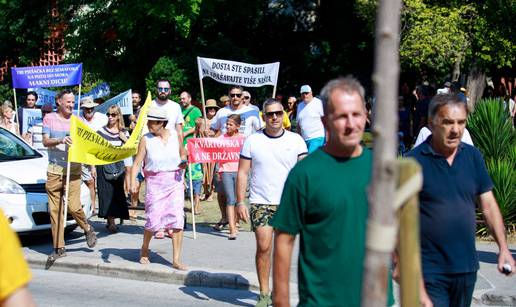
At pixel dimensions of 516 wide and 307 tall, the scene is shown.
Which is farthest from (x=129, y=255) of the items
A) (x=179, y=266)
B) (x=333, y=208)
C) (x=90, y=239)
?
(x=333, y=208)

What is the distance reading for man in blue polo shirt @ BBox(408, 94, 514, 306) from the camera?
5.22 meters

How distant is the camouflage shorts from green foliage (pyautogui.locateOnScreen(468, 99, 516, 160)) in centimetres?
517

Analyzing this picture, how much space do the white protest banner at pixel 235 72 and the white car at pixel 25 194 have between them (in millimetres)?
2640

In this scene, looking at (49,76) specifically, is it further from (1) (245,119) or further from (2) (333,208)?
(2) (333,208)

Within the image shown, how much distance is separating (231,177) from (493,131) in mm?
3621

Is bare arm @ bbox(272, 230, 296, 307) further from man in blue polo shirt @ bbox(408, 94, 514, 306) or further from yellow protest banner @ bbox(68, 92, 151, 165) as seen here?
yellow protest banner @ bbox(68, 92, 151, 165)

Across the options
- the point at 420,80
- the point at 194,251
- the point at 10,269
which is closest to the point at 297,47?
the point at 420,80

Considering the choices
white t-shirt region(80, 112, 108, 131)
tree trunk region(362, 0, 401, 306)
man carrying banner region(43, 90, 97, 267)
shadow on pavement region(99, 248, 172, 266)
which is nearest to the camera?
tree trunk region(362, 0, 401, 306)

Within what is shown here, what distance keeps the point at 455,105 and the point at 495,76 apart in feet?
94.4

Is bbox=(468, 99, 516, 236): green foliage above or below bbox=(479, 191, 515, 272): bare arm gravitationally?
above

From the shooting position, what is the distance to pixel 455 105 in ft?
18.3

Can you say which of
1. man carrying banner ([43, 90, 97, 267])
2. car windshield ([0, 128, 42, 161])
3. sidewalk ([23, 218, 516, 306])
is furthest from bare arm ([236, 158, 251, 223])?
car windshield ([0, 128, 42, 161])

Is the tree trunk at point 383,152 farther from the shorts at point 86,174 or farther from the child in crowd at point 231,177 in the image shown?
the shorts at point 86,174

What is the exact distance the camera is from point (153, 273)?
393 inches
